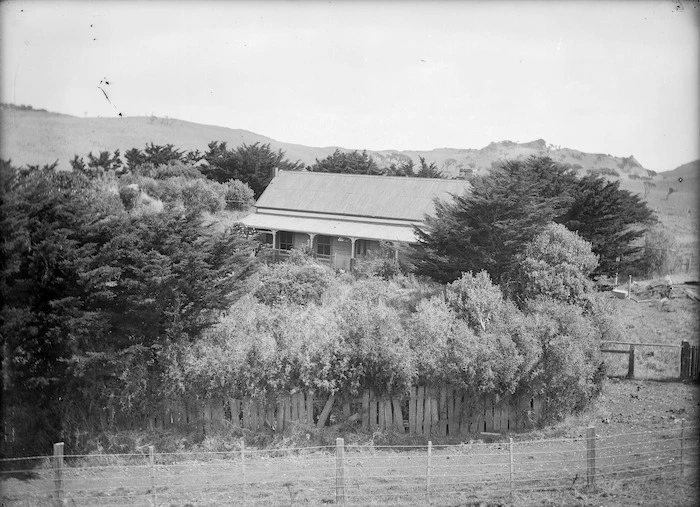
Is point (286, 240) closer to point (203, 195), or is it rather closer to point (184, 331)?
point (203, 195)

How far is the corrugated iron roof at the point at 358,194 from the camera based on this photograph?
34062mm

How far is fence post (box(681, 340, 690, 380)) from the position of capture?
20.4 metres

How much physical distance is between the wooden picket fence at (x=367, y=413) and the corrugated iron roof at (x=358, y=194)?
15976mm

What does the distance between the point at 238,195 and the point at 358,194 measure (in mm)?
11160

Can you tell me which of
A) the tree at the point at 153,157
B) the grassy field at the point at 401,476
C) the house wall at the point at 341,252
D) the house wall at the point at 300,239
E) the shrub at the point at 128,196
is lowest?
the grassy field at the point at 401,476

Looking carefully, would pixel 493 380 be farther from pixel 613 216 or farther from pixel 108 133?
pixel 108 133

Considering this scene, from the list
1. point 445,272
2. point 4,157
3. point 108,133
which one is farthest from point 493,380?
point 108,133

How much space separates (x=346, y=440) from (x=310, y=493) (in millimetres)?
3219

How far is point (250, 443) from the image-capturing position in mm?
16453

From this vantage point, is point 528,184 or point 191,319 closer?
point 191,319

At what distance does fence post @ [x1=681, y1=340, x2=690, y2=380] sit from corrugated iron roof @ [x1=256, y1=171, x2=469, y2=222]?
1444cm

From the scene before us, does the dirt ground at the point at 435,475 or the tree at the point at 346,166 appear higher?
the tree at the point at 346,166

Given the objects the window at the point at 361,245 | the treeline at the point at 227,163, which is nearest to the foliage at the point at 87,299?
the window at the point at 361,245

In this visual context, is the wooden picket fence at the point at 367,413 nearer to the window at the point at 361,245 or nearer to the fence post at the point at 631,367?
the fence post at the point at 631,367
